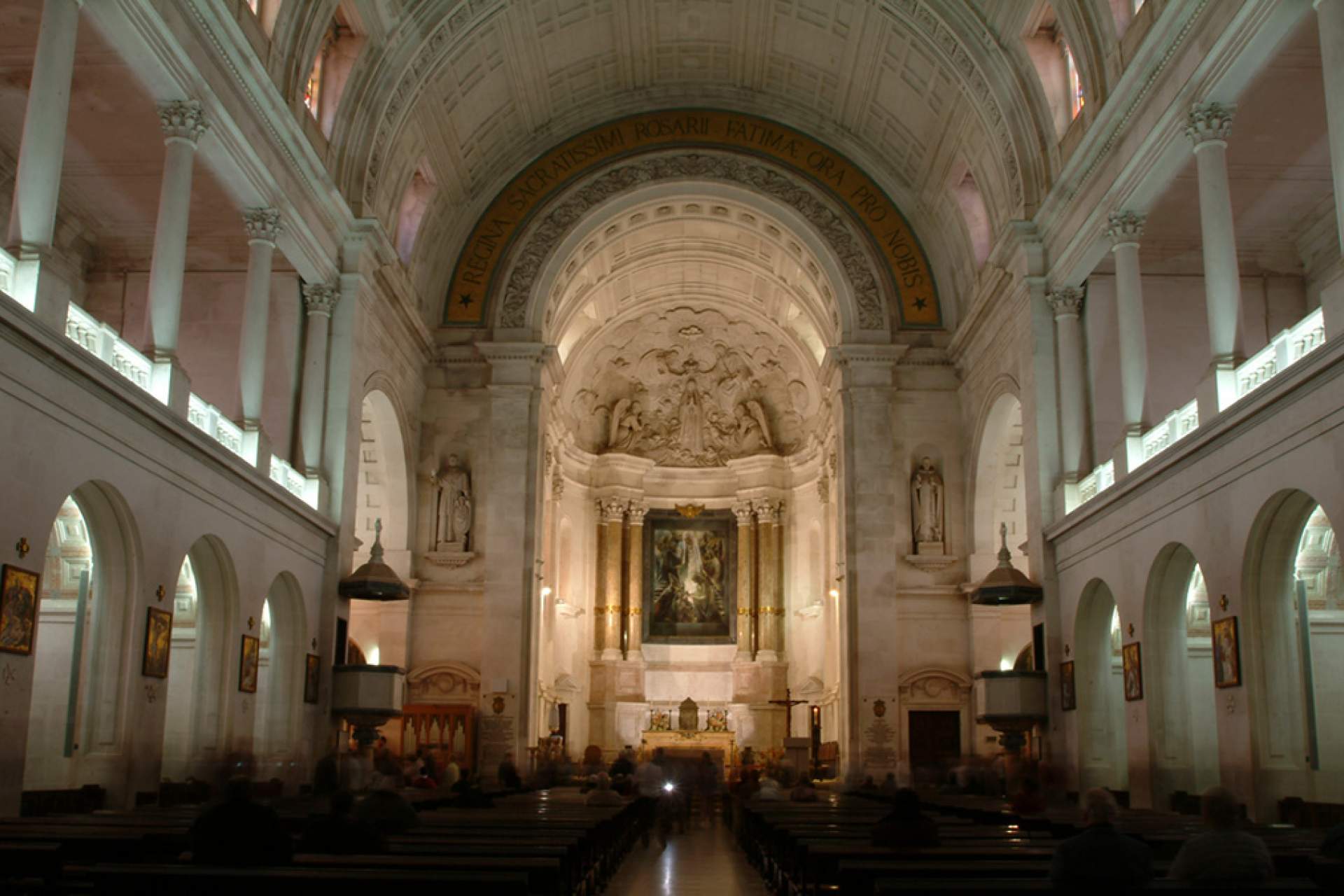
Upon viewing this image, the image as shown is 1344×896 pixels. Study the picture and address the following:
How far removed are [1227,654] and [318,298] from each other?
15.1m

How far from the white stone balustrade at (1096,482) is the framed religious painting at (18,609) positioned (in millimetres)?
13886

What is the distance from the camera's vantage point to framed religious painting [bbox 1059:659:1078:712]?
68.8ft

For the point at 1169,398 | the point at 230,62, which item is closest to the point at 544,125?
the point at 230,62

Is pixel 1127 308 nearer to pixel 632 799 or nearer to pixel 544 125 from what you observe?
pixel 632 799

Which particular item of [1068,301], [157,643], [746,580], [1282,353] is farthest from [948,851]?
[746,580]

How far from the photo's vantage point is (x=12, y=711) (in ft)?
41.5

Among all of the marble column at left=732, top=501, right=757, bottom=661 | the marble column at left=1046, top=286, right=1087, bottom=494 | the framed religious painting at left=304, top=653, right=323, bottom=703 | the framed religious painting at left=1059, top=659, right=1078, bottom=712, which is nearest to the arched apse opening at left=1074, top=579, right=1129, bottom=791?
the framed religious painting at left=1059, top=659, right=1078, bottom=712

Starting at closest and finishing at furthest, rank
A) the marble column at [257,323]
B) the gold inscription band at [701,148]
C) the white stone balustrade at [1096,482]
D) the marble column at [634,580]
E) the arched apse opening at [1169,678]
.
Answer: the arched apse opening at [1169,678], the marble column at [257,323], the white stone balustrade at [1096,482], the gold inscription band at [701,148], the marble column at [634,580]

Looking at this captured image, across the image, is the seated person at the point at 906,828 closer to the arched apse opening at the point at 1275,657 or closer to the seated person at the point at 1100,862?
the seated person at the point at 1100,862

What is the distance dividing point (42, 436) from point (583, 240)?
18.4 meters

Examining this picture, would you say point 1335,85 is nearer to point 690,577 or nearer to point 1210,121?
point 1210,121

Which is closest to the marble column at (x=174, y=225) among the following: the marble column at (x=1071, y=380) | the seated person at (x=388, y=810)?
the seated person at (x=388, y=810)

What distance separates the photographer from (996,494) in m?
28.3

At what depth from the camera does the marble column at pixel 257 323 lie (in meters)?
19.7
